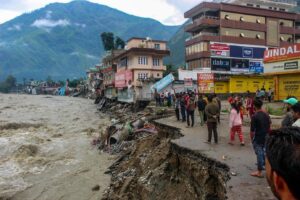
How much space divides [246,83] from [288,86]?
356 inches

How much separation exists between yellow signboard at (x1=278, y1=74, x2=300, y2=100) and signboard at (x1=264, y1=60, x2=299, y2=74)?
616 millimetres

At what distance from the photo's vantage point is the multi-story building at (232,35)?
170 ft

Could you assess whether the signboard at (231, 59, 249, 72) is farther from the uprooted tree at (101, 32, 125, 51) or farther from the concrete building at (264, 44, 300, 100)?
the uprooted tree at (101, 32, 125, 51)

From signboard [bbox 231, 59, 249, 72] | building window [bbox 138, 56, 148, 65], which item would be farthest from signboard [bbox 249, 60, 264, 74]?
building window [bbox 138, 56, 148, 65]

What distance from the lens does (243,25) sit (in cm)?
5866

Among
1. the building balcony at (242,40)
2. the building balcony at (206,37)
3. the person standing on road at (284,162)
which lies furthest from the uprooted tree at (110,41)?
the person standing on road at (284,162)

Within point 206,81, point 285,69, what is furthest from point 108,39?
point 285,69

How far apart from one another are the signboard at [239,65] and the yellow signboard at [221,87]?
46.3 feet

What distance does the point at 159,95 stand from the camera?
1447 inches

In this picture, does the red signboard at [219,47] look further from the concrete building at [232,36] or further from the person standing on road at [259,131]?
the person standing on road at [259,131]

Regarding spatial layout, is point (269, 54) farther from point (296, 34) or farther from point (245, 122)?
point (296, 34)

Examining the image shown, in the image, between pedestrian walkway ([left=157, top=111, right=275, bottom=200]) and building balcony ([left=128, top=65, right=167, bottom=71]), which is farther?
building balcony ([left=128, top=65, right=167, bottom=71])

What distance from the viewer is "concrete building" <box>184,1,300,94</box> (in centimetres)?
5166

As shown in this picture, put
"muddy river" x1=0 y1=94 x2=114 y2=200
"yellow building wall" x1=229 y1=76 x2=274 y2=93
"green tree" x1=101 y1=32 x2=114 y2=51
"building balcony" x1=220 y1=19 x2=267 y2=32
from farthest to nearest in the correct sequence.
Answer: "green tree" x1=101 y1=32 x2=114 y2=51, "building balcony" x1=220 y1=19 x2=267 y2=32, "yellow building wall" x1=229 y1=76 x2=274 y2=93, "muddy river" x1=0 y1=94 x2=114 y2=200
